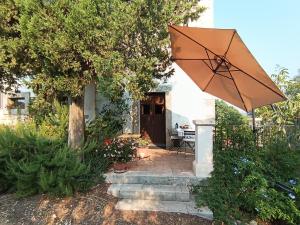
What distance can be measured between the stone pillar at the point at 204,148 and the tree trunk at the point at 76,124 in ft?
9.54

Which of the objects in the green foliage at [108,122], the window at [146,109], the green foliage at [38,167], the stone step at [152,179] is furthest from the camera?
the window at [146,109]

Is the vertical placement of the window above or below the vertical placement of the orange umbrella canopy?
below

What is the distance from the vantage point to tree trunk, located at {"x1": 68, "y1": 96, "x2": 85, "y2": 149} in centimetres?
672

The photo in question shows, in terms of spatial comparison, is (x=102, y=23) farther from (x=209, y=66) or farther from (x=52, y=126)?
(x=52, y=126)

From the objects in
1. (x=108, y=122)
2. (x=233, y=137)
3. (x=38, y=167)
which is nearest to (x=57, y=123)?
(x=108, y=122)

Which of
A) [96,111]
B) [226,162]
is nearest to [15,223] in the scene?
[226,162]

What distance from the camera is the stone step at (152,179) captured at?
6043mm

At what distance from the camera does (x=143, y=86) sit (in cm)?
559

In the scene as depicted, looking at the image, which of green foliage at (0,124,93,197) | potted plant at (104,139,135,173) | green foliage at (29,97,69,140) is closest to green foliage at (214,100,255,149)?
potted plant at (104,139,135,173)

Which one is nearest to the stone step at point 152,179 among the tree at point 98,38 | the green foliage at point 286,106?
the tree at point 98,38

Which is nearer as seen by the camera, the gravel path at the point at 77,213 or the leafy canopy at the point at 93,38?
the leafy canopy at the point at 93,38

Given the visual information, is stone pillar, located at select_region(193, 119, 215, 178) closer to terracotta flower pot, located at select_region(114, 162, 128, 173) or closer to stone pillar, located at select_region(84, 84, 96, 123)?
terracotta flower pot, located at select_region(114, 162, 128, 173)

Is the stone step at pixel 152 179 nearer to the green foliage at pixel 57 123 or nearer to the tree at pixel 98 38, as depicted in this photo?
the tree at pixel 98 38

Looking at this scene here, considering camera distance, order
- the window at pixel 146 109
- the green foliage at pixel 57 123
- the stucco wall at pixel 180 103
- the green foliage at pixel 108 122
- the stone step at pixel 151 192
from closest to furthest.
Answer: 1. the stone step at pixel 151 192
2. the green foliage at pixel 57 123
3. the green foliage at pixel 108 122
4. the stucco wall at pixel 180 103
5. the window at pixel 146 109
